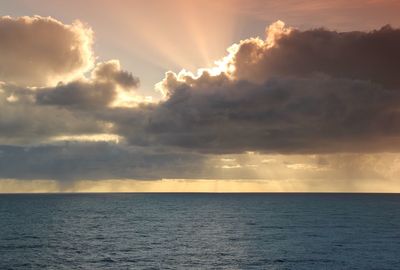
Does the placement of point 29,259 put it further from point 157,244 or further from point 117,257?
point 157,244

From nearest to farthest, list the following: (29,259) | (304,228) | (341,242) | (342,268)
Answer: (342,268), (29,259), (341,242), (304,228)

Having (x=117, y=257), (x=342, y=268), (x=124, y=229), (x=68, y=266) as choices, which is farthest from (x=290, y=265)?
(x=124, y=229)

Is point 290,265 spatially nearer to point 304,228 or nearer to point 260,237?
point 260,237

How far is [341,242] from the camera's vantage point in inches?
4395

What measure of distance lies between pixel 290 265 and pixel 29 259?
47.7 metres

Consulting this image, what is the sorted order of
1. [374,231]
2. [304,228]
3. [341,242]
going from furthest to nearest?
[304,228], [374,231], [341,242]

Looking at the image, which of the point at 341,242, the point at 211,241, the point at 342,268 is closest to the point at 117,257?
the point at 211,241

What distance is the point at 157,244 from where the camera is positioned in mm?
108938

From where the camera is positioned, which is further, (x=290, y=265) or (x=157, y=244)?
(x=157, y=244)

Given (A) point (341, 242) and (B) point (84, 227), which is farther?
(B) point (84, 227)

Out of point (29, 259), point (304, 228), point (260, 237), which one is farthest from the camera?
point (304, 228)

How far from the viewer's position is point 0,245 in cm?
10475

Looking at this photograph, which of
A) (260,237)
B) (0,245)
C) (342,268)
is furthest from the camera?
(260,237)

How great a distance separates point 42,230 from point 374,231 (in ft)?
324
